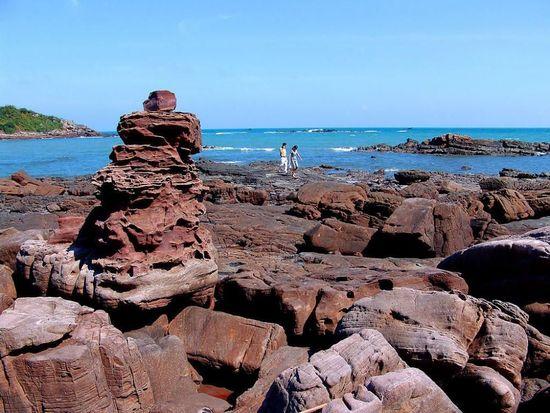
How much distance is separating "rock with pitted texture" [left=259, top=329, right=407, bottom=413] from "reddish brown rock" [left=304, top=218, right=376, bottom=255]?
6.11 m

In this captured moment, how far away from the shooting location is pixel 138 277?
725 cm

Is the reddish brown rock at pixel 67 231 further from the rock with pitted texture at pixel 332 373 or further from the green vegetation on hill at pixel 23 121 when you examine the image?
the green vegetation on hill at pixel 23 121

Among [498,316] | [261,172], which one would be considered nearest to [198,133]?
[498,316]

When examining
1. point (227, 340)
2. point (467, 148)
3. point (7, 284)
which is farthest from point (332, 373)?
point (467, 148)

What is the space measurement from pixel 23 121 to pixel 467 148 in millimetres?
99299

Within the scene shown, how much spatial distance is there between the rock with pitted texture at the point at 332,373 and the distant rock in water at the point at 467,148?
5827 cm

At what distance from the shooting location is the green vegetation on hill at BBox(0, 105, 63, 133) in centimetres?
11535

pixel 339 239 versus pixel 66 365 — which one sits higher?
pixel 66 365

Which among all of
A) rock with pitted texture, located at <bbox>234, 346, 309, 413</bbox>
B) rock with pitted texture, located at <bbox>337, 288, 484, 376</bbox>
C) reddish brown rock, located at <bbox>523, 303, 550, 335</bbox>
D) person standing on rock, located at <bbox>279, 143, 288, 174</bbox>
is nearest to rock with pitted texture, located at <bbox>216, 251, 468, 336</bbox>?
rock with pitted texture, located at <bbox>234, 346, 309, 413</bbox>

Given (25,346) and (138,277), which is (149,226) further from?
(25,346)

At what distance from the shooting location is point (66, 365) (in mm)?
5301

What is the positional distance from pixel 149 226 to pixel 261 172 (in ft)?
82.3

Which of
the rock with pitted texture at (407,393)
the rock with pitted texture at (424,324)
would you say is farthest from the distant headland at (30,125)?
the rock with pitted texture at (407,393)

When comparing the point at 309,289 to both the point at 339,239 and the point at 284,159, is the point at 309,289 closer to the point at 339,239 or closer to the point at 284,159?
the point at 339,239
